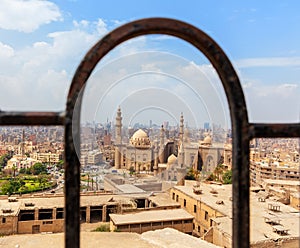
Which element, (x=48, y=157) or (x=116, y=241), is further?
(x=48, y=157)

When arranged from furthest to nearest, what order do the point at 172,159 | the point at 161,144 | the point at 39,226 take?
the point at 161,144 → the point at 172,159 → the point at 39,226

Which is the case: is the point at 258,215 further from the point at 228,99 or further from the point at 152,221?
the point at 228,99

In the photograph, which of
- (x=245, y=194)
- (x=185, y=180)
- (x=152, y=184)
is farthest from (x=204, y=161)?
(x=245, y=194)

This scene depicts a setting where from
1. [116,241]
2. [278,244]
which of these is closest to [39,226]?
[116,241]

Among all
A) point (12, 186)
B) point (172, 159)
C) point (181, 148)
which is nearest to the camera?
point (12, 186)

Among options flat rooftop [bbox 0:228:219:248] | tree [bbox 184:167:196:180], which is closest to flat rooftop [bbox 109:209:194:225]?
flat rooftop [bbox 0:228:219:248]

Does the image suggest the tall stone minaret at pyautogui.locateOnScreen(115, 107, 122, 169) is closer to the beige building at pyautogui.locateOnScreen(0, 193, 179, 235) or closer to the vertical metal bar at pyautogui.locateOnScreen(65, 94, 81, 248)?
the beige building at pyautogui.locateOnScreen(0, 193, 179, 235)
